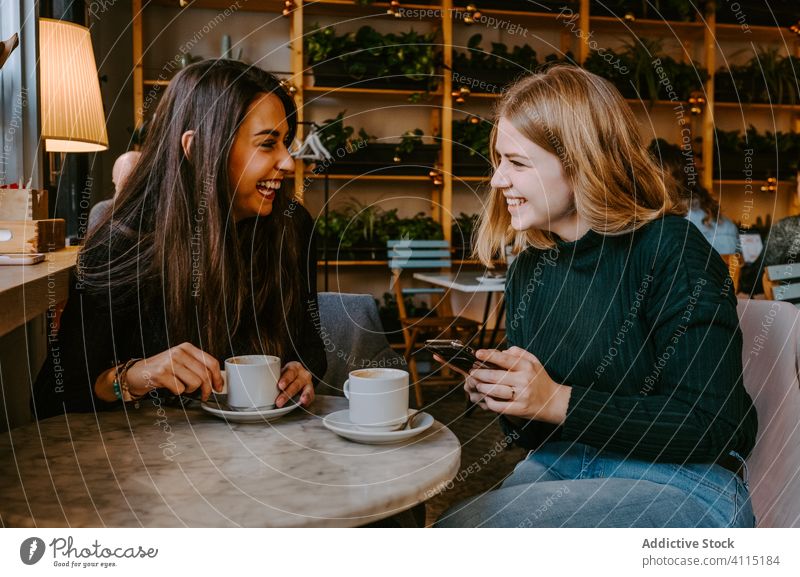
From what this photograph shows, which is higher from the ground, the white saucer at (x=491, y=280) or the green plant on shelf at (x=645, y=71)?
the green plant on shelf at (x=645, y=71)

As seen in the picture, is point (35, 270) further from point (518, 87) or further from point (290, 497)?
point (518, 87)

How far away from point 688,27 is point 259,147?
4.27 meters

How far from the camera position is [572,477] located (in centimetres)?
114

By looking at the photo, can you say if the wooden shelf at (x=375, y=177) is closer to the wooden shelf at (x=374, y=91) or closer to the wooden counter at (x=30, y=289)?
the wooden shelf at (x=374, y=91)

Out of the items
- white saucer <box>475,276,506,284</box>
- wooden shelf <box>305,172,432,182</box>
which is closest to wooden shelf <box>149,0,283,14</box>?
wooden shelf <box>305,172,432,182</box>

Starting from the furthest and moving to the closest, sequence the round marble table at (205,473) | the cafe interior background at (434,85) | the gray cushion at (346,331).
→ 1. the cafe interior background at (434,85)
2. the gray cushion at (346,331)
3. the round marble table at (205,473)

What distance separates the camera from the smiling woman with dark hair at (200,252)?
1140 mm

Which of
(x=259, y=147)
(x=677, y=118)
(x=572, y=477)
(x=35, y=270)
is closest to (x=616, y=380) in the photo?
(x=572, y=477)

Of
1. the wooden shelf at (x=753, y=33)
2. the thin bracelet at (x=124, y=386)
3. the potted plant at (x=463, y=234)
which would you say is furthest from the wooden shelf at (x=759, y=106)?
the thin bracelet at (x=124, y=386)

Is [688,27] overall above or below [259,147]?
above

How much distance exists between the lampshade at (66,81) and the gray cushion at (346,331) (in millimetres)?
747

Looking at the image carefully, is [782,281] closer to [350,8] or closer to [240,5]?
[350,8]

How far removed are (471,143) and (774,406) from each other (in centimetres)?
343

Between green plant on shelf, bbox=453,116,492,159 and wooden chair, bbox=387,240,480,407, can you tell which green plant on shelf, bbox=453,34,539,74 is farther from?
wooden chair, bbox=387,240,480,407
